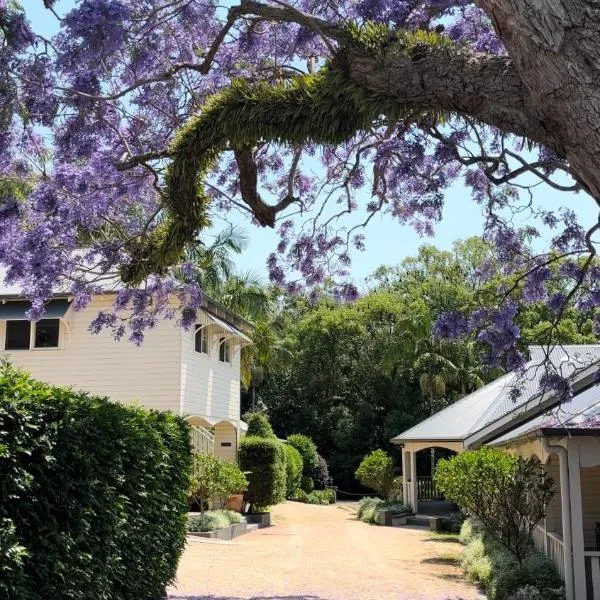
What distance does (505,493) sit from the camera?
1298cm

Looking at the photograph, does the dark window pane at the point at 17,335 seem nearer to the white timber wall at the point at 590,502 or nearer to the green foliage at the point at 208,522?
the green foliage at the point at 208,522

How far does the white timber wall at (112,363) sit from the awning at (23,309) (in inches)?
32.9

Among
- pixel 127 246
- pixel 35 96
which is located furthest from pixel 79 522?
pixel 35 96

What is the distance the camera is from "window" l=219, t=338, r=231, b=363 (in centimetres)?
2608

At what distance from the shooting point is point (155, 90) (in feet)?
36.9

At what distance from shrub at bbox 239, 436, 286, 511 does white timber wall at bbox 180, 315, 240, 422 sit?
1599 mm

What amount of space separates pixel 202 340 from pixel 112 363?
335cm

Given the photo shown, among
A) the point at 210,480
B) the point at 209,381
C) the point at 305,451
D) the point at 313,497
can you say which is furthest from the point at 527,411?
the point at 305,451

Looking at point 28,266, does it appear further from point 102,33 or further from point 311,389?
point 311,389

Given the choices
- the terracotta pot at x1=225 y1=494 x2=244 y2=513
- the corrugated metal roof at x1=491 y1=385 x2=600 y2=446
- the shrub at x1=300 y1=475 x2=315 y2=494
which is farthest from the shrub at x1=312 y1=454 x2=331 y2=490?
the corrugated metal roof at x1=491 y1=385 x2=600 y2=446

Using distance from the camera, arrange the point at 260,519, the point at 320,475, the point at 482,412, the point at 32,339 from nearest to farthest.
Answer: the point at 32,339
the point at 260,519
the point at 482,412
the point at 320,475

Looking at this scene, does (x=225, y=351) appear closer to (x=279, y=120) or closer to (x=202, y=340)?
(x=202, y=340)

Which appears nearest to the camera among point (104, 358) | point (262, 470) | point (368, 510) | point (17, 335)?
point (104, 358)

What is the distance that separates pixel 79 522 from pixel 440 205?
6.61m
